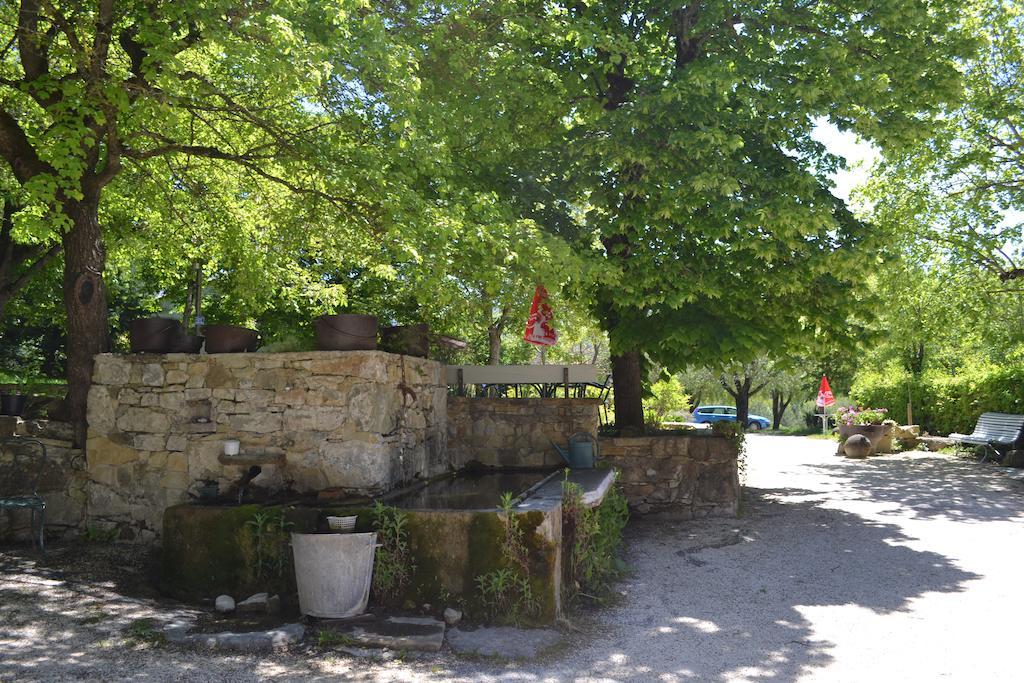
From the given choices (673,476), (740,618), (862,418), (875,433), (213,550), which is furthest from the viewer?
(862,418)

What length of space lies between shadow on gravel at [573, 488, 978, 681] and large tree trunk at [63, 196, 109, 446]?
5257 millimetres

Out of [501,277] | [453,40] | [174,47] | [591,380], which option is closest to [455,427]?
[591,380]

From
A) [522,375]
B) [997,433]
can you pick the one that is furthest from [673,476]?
[997,433]

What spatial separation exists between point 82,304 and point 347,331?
272cm

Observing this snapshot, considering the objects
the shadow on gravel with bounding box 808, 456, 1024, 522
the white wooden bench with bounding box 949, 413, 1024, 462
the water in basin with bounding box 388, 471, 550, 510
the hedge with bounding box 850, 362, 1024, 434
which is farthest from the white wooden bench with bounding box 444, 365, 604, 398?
the hedge with bounding box 850, 362, 1024, 434

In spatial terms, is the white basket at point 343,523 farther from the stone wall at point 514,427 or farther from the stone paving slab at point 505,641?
the stone wall at point 514,427

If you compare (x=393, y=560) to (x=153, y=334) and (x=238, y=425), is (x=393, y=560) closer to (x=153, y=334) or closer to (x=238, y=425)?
(x=238, y=425)

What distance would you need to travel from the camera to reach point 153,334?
7.27 meters

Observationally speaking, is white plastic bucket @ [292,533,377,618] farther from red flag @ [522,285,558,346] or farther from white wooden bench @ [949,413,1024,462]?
white wooden bench @ [949,413,1024,462]

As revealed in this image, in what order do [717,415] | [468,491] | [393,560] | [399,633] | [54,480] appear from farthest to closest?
[717,415], [468,491], [54,480], [393,560], [399,633]

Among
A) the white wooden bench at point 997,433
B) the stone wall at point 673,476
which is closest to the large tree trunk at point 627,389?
the stone wall at point 673,476

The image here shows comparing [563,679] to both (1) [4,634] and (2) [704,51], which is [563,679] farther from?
(2) [704,51]

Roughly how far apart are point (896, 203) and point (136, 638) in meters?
14.6

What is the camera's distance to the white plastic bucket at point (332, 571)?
5.29 meters
